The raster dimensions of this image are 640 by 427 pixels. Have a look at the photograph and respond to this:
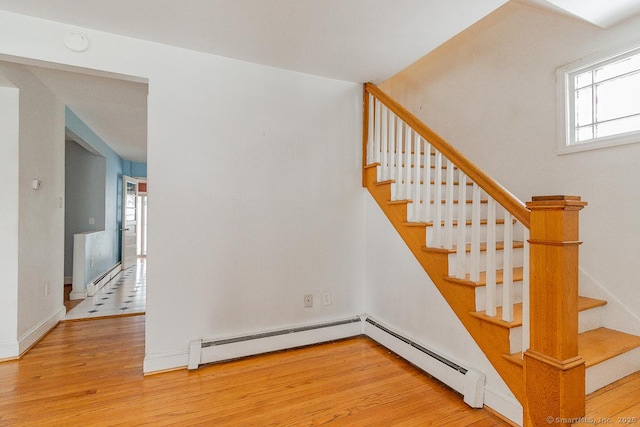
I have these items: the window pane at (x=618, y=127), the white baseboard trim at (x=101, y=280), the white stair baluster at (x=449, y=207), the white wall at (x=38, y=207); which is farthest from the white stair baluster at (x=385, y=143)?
the white baseboard trim at (x=101, y=280)

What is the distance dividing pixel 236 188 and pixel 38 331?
2173mm

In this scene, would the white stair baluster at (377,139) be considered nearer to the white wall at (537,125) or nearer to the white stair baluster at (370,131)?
the white stair baluster at (370,131)

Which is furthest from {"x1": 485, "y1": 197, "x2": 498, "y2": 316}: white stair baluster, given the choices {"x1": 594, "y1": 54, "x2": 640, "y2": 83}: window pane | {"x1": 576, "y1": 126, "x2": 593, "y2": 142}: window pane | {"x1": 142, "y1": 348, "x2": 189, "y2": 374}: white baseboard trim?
{"x1": 142, "y1": 348, "x2": 189, "y2": 374}: white baseboard trim

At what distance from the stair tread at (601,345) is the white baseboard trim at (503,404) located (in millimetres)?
241

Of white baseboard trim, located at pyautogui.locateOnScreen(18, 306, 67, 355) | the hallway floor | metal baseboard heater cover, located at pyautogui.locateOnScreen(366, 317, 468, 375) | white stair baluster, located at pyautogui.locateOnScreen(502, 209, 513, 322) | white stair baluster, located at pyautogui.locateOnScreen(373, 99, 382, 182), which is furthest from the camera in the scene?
the hallway floor

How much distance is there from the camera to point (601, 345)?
1892 mm

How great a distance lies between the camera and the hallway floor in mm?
3533

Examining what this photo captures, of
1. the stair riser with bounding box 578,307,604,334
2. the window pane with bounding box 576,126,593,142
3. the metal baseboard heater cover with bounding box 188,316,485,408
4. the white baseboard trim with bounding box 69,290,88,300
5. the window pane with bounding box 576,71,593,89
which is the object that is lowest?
the white baseboard trim with bounding box 69,290,88,300

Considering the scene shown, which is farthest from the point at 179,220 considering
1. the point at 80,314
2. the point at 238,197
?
the point at 80,314

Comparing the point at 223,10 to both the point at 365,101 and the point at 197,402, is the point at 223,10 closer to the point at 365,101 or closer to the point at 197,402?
the point at 365,101

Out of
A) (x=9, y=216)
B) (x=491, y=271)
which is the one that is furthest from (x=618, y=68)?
(x=9, y=216)

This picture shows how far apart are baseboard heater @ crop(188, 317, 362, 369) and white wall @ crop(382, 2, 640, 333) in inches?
74.3

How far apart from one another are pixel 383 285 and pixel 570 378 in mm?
1484

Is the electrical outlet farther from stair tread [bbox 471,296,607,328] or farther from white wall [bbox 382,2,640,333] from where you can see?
white wall [bbox 382,2,640,333]
